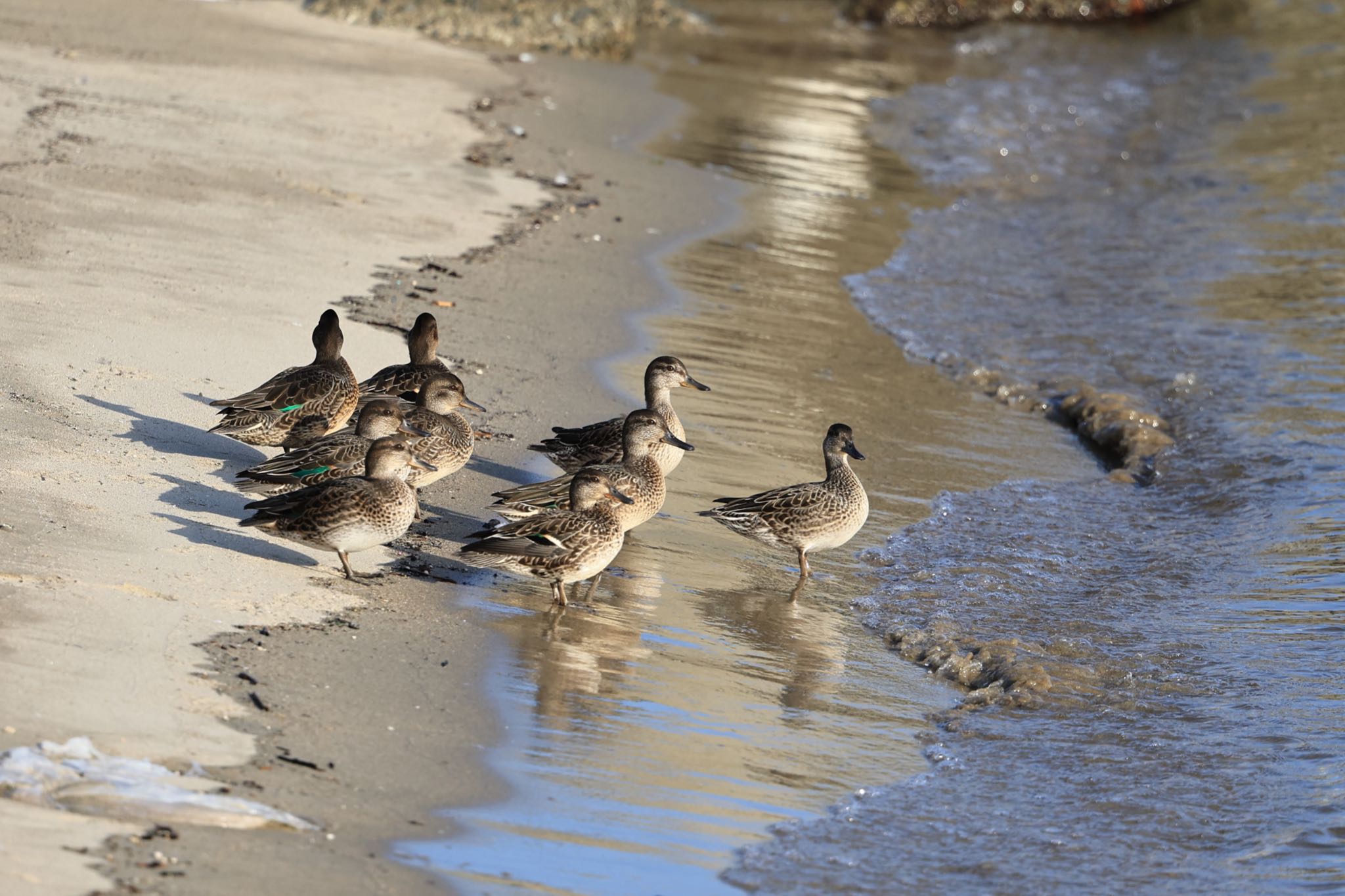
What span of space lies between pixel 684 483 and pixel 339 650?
356cm

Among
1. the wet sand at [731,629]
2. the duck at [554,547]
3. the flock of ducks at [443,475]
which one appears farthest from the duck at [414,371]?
the duck at [554,547]

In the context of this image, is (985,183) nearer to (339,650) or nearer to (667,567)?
(667,567)

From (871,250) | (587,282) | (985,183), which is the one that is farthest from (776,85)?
(587,282)

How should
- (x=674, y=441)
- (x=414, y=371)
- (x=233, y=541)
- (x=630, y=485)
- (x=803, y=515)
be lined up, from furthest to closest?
(x=414, y=371), (x=674, y=441), (x=803, y=515), (x=630, y=485), (x=233, y=541)

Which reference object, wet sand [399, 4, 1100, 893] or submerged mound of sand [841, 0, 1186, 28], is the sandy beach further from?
submerged mound of sand [841, 0, 1186, 28]

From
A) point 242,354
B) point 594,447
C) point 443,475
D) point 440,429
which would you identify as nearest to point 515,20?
Result: point 242,354

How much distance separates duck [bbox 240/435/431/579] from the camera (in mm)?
7293

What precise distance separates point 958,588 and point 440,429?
2.86 m

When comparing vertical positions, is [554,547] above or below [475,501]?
above

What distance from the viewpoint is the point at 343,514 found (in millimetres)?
7270

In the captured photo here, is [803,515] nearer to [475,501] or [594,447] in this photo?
[594,447]

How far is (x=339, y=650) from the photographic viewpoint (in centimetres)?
666

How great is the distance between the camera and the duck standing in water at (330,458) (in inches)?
317

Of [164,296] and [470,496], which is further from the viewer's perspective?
[164,296]
